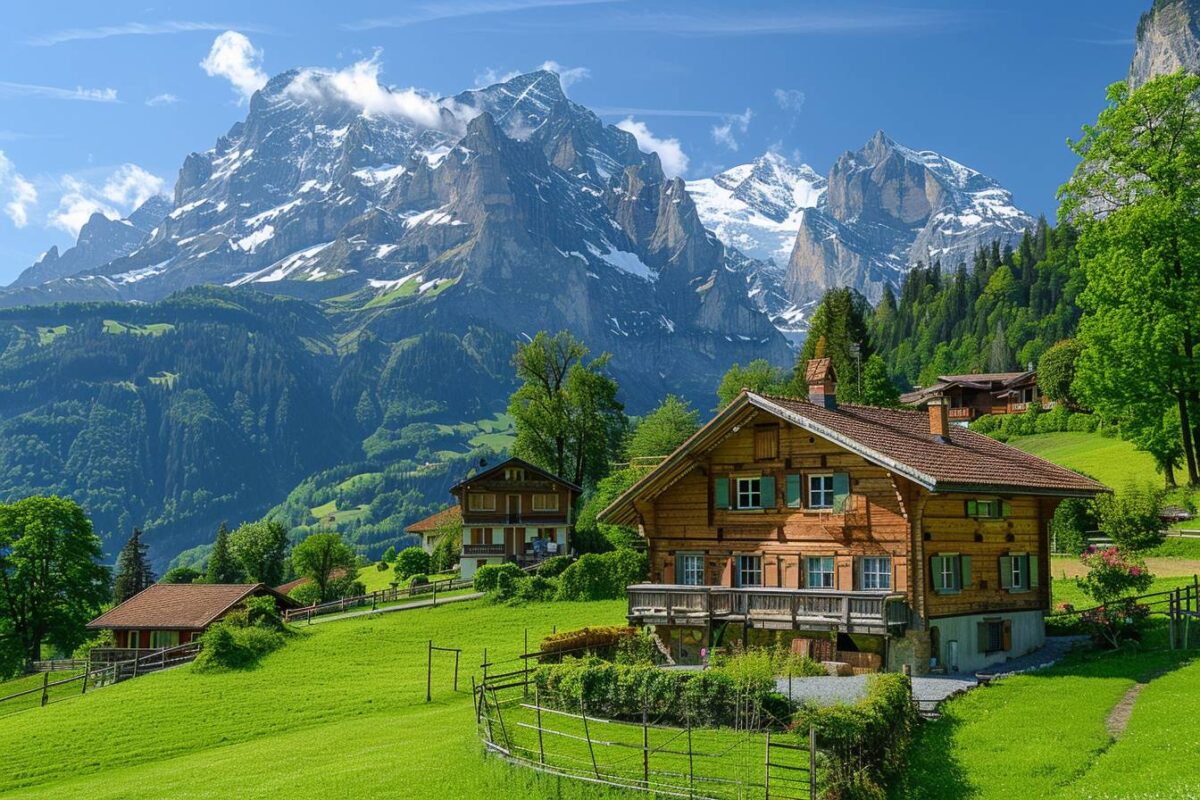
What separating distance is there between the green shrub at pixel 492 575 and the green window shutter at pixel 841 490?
28.9m

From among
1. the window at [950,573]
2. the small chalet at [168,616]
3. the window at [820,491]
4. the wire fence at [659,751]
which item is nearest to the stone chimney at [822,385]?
the window at [820,491]

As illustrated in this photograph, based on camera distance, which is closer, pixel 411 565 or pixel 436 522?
pixel 411 565

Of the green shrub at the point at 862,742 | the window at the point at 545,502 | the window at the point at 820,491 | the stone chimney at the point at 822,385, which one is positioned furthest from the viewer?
the window at the point at 545,502

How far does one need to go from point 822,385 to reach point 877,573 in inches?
327

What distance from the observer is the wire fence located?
20.6 m

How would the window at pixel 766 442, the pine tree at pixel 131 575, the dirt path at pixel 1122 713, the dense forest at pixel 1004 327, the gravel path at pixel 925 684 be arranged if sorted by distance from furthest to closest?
the dense forest at pixel 1004 327 → the pine tree at pixel 131 575 → the window at pixel 766 442 → the gravel path at pixel 925 684 → the dirt path at pixel 1122 713

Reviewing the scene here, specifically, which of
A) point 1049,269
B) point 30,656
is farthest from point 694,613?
point 1049,269

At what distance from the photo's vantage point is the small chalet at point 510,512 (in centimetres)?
8275

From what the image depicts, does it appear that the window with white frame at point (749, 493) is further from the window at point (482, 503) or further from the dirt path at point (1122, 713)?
the window at point (482, 503)

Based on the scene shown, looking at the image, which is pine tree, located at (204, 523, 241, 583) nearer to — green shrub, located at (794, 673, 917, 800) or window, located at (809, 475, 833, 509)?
window, located at (809, 475, 833, 509)

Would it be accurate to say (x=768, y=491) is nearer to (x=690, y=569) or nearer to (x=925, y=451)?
(x=690, y=569)

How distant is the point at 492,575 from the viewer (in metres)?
62.7

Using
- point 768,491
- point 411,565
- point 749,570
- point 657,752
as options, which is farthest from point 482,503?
point 657,752

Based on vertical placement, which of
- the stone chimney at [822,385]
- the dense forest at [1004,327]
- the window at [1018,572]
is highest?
the dense forest at [1004,327]
